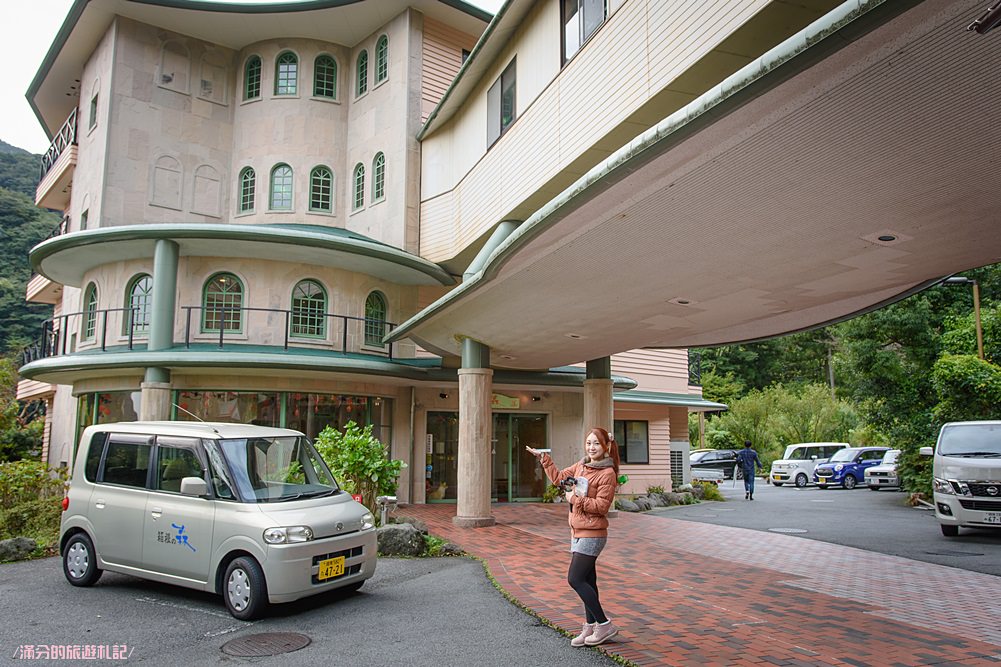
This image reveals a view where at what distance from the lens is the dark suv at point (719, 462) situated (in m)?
35.4

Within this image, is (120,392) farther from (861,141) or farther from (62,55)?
(861,141)

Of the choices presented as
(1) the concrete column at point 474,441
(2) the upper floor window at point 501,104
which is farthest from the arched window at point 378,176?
(1) the concrete column at point 474,441

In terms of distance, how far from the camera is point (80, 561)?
323 inches

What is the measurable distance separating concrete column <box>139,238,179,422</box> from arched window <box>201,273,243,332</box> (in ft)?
4.08

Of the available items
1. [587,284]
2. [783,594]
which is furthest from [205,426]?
[783,594]

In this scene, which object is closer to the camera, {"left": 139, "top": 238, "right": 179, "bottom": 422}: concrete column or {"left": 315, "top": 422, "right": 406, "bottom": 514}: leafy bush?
{"left": 315, "top": 422, "right": 406, "bottom": 514}: leafy bush

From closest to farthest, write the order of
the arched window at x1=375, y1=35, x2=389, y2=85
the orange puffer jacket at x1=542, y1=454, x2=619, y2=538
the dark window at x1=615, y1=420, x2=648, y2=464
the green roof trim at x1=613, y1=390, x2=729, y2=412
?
the orange puffer jacket at x1=542, y1=454, x2=619, y2=538 < the arched window at x1=375, y1=35, x2=389, y2=85 < the green roof trim at x1=613, y1=390, x2=729, y2=412 < the dark window at x1=615, y1=420, x2=648, y2=464

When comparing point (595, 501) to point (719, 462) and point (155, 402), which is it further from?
point (719, 462)

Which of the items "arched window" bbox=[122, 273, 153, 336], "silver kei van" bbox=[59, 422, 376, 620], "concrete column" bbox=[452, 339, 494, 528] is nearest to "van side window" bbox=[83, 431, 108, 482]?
"silver kei van" bbox=[59, 422, 376, 620]

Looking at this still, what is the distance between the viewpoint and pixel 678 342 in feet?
47.2

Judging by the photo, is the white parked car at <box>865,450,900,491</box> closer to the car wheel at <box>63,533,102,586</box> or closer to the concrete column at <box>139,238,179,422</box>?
the concrete column at <box>139,238,179,422</box>

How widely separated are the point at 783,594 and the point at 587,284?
4.42 meters

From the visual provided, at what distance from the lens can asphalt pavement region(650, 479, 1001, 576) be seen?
10922 millimetres

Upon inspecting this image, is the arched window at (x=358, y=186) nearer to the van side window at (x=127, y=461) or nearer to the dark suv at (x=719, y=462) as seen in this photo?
the van side window at (x=127, y=461)
